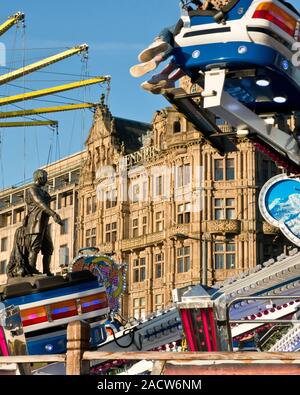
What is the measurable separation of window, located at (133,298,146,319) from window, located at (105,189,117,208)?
755cm

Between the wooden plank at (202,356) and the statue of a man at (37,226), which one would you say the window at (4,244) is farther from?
the wooden plank at (202,356)

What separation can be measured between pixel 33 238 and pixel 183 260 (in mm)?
39522

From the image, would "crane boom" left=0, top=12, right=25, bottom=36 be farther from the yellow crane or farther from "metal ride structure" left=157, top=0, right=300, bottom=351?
"metal ride structure" left=157, top=0, right=300, bottom=351

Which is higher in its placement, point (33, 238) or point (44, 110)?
point (44, 110)

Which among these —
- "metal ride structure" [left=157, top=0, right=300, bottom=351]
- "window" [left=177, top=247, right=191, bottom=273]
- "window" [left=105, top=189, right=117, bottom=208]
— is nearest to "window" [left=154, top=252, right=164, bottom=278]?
"window" [left=177, top=247, right=191, bottom=273]

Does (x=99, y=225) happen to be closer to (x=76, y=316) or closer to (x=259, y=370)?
(x=76, y=316)

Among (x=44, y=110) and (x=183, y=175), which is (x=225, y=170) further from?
(x=44, y=110)

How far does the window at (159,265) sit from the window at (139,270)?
141 cm

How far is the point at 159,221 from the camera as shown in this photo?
2440 inches

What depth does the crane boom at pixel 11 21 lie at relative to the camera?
7807cm

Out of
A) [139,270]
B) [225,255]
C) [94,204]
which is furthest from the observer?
[94,204]

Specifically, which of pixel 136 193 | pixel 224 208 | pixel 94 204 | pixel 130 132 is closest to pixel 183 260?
pixel 224 208

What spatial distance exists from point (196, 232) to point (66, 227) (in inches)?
714

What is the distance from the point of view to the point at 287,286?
2936 cm
